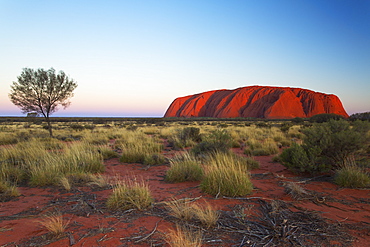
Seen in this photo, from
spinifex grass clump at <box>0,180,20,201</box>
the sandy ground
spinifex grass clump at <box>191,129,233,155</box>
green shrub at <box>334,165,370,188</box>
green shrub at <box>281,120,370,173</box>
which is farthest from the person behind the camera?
spinifex grass clump at <box>191,129,233,155</box>

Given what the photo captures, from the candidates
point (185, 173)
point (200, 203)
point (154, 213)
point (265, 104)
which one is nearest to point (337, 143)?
point (185, 173)

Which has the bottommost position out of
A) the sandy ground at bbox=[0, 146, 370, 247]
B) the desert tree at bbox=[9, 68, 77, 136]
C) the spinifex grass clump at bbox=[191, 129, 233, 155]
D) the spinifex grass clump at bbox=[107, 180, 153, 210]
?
the sandy ground at bbox=[0, 146, 370, 247]

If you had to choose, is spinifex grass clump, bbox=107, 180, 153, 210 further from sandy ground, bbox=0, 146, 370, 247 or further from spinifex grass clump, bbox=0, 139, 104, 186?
spinifex grass clump, bbox=0, 139, 104, 186

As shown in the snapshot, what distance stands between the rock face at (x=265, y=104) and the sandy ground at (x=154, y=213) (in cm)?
8503

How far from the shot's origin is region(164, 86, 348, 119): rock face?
8653 cm

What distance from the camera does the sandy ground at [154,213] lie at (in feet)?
8.21

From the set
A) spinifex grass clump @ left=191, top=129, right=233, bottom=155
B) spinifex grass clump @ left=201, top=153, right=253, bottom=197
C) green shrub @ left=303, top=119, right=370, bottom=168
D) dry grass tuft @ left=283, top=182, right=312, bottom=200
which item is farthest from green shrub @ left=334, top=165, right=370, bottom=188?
spinifex grass clump @ left=191, top=129, right=233, bottom=155

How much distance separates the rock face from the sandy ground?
8503 centimetres

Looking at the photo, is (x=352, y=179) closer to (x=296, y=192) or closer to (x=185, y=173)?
(x=296, y=192)

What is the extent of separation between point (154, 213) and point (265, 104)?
95318 mm

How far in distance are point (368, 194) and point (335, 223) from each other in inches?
74.2

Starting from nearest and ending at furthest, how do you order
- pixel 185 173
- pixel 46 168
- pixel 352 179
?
pixel 352 179 → pixel 185 173 → pixel 46 168

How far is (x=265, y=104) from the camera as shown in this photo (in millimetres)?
91125

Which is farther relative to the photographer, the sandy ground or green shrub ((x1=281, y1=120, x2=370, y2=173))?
green shrub ((x1=281, y1=120, x2=370, y2=173))
